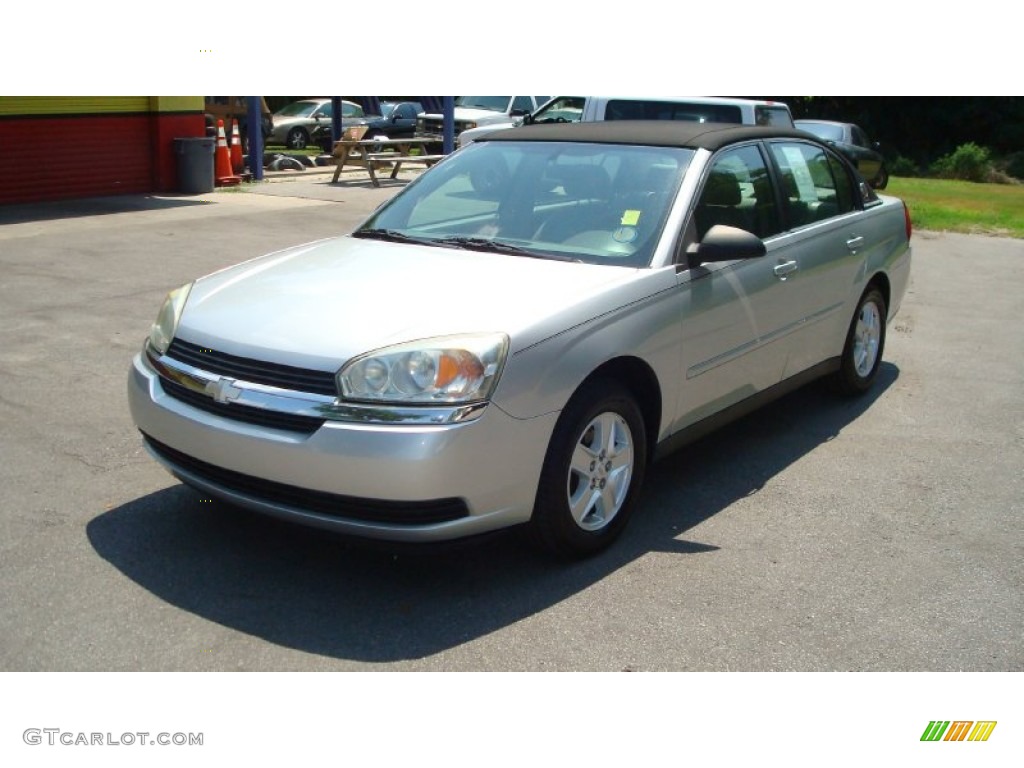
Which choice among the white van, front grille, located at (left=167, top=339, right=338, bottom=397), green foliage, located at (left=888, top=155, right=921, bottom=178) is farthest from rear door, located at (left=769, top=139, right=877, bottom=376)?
green foliage, located at (left=888, top=155, right=921, bottom=178)

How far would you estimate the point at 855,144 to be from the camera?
20531 mm

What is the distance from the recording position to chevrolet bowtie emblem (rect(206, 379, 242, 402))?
411 centimetres

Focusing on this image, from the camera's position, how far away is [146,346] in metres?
4.73

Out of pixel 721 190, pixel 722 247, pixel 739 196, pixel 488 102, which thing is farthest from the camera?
pixel 488 102

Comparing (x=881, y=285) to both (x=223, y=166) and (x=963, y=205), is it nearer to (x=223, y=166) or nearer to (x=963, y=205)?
(x=223, y=166)

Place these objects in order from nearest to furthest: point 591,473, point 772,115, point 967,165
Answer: point 591,473
point 772,115
point 967,165

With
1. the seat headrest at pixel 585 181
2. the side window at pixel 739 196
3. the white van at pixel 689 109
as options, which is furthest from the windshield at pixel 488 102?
the seat headrest at pixel 585 181

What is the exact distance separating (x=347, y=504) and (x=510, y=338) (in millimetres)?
808

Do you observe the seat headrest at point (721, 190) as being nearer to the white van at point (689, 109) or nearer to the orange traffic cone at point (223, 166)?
the white van at point (689, 109)

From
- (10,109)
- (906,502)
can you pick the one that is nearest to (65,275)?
(10,109)

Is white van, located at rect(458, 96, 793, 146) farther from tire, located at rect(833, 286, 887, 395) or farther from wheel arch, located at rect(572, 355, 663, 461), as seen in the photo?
wheel arch, located at rect(572, 355, 663, 461)

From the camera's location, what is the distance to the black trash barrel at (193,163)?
16.4 m

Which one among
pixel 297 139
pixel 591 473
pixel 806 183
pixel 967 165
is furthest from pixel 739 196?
pixel 967 165

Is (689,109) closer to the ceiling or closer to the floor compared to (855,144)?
closer to the ceiling
